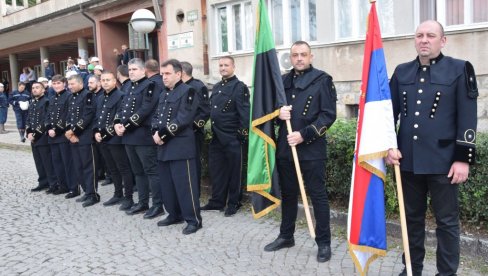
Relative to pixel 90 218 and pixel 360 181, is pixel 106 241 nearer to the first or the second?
pixel 90 218

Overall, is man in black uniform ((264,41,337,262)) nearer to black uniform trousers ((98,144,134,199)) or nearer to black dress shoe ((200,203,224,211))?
black dress shoe ((200,203,224,211))

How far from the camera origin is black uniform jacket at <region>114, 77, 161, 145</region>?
20.8 ft

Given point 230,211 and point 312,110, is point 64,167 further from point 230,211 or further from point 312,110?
point 312,110

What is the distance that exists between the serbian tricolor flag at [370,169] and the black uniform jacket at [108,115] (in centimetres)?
385

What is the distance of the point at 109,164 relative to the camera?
7.22 meters

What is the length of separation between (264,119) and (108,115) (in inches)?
116

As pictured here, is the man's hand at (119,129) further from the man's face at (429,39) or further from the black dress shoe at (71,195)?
the man's face at (429,39)

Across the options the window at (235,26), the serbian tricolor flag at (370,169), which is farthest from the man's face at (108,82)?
the window at (235,26)

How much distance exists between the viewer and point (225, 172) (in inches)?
265

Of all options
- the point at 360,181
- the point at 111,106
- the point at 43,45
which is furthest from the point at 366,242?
the point at 43,45

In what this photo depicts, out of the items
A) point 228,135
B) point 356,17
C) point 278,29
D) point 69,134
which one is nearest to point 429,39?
point 228,135

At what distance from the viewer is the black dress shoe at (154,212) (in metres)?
6.43

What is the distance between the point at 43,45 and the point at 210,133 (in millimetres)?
20678

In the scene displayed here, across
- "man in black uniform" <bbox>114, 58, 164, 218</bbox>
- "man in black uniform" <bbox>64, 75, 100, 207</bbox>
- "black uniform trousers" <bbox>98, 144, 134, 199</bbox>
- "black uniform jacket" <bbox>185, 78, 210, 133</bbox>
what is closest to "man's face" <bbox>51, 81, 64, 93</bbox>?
"man in black uniform" <bbox>64, 75, 100, 207</bbox>
